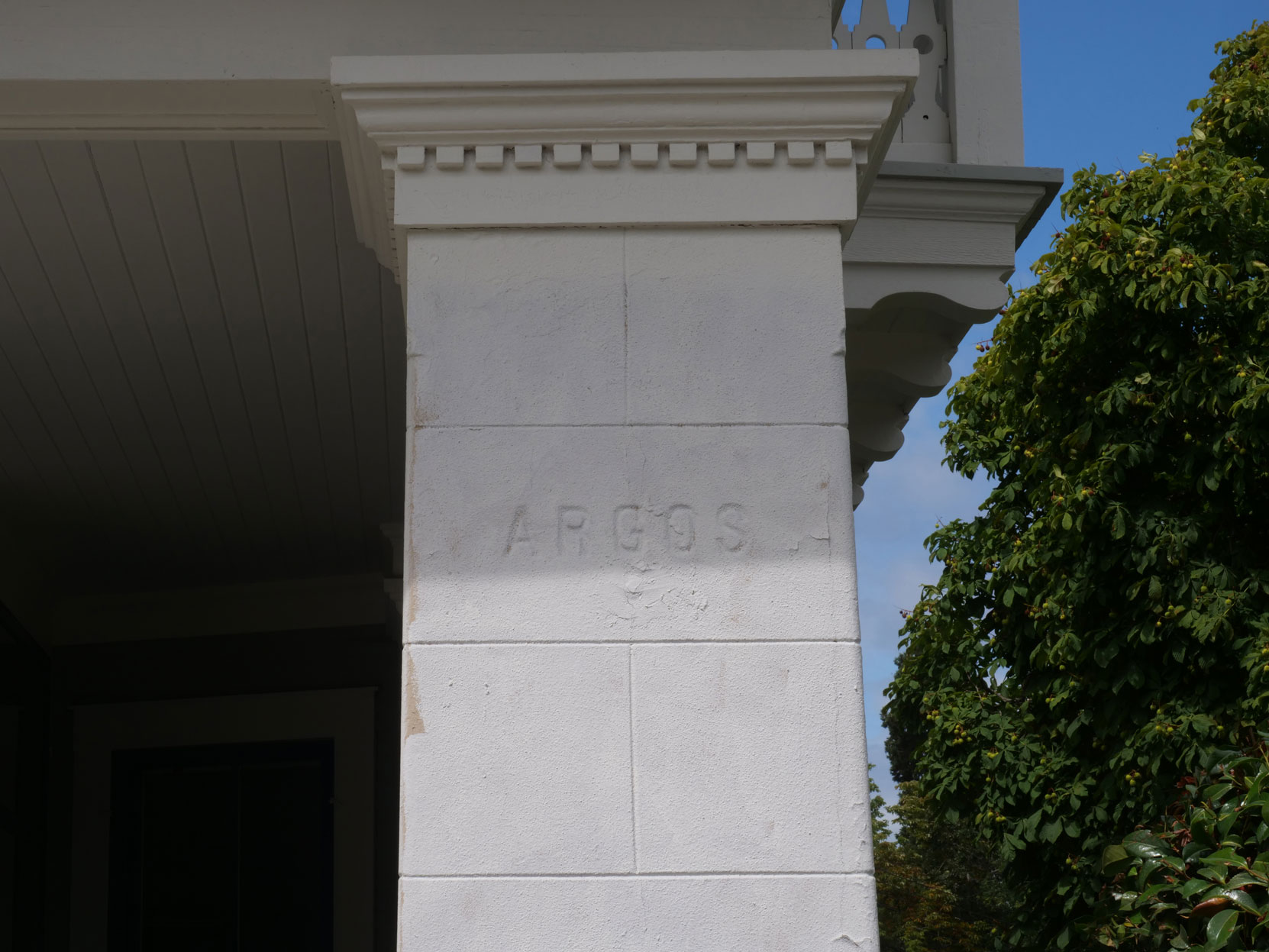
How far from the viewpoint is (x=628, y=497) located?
2.34 metres

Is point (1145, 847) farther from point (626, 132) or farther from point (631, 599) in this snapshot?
point (626, 132)

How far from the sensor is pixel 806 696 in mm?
2252

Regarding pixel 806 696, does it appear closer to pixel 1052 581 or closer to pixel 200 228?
pixel 200 228

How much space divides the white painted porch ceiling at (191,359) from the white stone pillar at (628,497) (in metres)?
0.98

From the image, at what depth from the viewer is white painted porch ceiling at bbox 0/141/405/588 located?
3.43 meters

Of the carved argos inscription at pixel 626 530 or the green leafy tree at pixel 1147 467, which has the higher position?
the green leafy tree at pixel 1147 467

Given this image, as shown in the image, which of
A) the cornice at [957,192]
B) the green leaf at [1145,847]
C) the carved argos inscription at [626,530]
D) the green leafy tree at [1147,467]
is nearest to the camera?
the carved argos inscription at [626,530]

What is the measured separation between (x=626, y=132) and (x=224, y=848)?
18.0ft

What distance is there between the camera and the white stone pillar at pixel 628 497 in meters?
2.19

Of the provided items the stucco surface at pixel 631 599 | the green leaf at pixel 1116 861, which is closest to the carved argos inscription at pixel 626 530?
the stucco surface at pixel 631 599

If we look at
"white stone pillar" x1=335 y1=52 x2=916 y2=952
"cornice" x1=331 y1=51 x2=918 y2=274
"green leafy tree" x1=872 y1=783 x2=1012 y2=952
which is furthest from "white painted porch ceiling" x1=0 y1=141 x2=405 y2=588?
"green leafy tree" x1=872 y1=783 x2=1012 y2=952

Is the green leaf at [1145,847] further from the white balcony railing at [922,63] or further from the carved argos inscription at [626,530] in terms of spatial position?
the carved argos inscription at [626,530]

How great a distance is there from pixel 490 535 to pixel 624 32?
1.01 metres

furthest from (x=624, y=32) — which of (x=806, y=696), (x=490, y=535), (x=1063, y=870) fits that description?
(x=1063, y=870)
